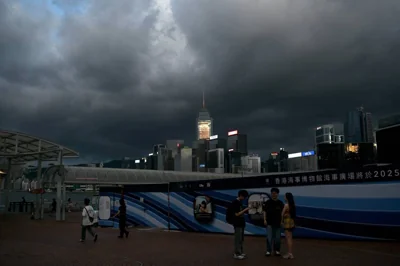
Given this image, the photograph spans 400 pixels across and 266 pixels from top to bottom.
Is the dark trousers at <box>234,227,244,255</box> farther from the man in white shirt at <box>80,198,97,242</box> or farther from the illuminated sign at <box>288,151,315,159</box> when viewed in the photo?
the illuminated sign at <box>288,151,315,159</box>

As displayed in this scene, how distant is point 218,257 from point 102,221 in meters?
13.6

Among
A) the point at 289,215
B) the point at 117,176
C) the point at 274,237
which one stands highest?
the point at 117,176

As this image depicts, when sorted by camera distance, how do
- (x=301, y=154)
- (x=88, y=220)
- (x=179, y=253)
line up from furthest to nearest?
(x=301, y=154)
(x=88, y=220)
(x=179, y=253)

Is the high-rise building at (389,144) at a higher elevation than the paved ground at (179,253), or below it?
higher

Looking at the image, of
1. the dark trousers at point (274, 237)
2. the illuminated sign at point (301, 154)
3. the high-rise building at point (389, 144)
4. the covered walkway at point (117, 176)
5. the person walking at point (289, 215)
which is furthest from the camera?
the illuminated sign at point (301, 154)

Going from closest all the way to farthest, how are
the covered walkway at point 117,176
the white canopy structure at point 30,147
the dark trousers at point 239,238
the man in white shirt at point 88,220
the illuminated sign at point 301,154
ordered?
the dark trousers at point 239,238, the man in white shirt at point 88,220, the white canopy structure at point 30,147, the covered walkway at point 117,176, the illuminated sign at point 301,154

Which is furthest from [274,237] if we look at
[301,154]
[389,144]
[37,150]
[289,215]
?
[301,154]

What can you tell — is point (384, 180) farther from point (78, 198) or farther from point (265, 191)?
point (78, 198)

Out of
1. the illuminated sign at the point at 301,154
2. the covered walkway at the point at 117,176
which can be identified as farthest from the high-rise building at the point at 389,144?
the illuminated sign at the point at 301,154

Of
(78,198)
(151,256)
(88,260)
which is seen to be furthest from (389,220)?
(78,198)

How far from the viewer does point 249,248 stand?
37.6 feet

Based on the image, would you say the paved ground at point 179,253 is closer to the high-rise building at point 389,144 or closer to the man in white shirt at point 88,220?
the man in white shirt at point 88,220

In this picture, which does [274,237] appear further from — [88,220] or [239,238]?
[88,220]

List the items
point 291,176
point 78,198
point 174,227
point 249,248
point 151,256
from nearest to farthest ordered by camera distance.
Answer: point 151,256
point 249,248
point 291,176
point 174,227
point 78,198
